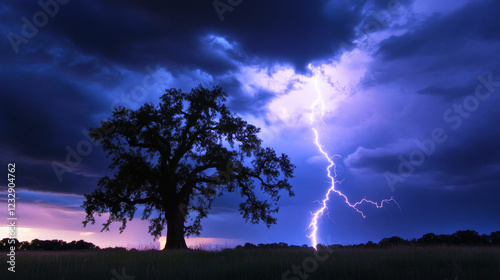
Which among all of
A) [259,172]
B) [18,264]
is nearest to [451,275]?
[18,264]

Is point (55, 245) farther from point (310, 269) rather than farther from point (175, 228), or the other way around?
point (310, 269)

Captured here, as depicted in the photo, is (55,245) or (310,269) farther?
(55,245)

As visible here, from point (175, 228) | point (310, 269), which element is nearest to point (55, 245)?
point (175, 228)

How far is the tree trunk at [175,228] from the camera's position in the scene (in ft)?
68.2

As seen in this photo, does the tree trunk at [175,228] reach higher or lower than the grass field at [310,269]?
higher

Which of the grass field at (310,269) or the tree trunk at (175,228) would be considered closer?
the grass field at (310,269)

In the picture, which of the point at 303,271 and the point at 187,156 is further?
the point at 187,156

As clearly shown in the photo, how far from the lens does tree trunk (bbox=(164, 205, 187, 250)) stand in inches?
819

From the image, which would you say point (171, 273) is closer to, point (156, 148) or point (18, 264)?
point (18, 264)

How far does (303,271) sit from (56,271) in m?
6.02

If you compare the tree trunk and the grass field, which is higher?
the tree trunk

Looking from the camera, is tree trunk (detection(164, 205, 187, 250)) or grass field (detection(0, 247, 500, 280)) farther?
tree trunk (detection(164, 205, 187, 250))

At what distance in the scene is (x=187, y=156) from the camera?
22453mm

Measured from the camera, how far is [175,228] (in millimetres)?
21125
